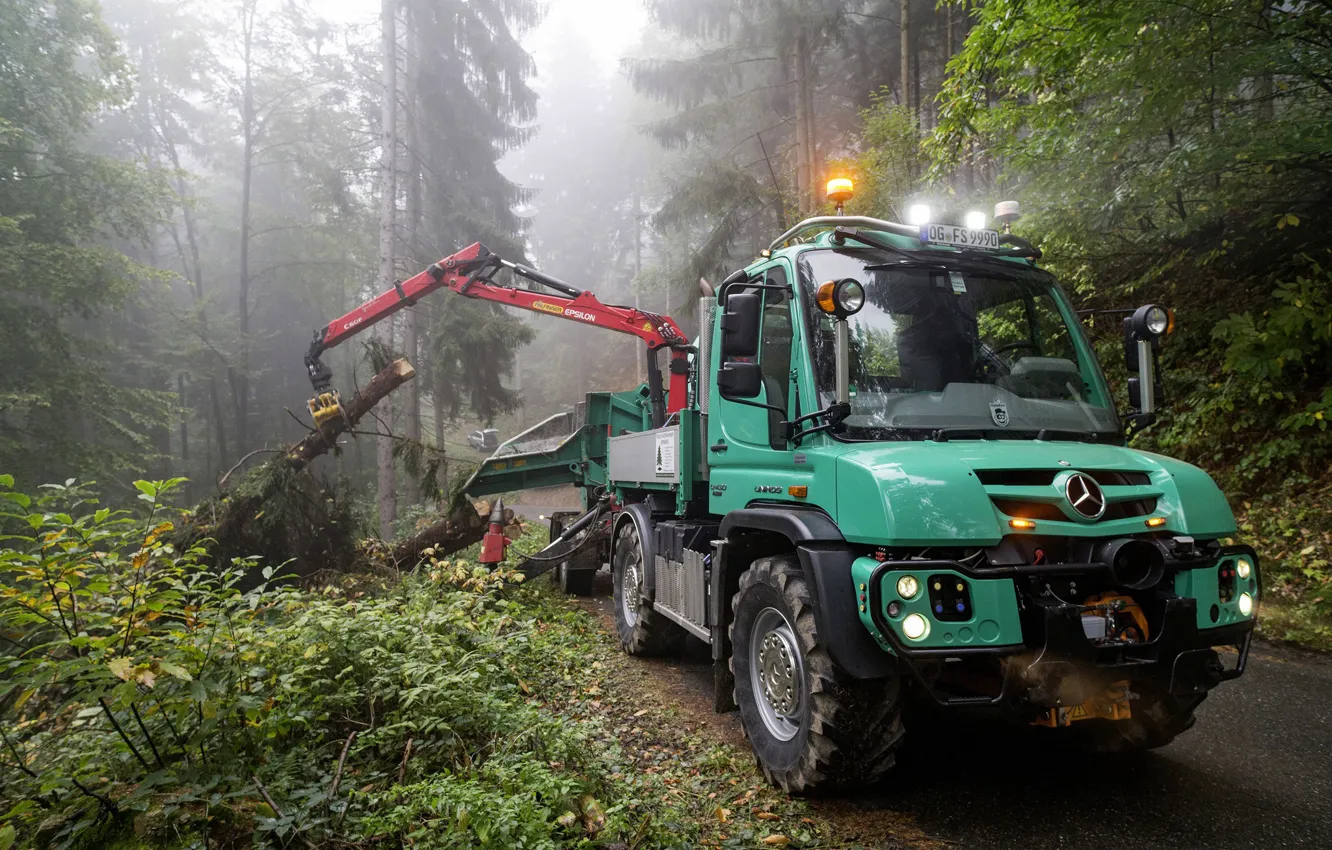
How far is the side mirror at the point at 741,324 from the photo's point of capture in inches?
153

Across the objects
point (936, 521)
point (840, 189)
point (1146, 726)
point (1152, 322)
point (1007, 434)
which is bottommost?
point (1146, 726)

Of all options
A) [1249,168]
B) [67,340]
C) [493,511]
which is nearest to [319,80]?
[67,340]

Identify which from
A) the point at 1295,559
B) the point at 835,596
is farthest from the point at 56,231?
the point at 1295,559

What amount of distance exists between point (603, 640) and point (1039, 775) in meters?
Answer: 4.19

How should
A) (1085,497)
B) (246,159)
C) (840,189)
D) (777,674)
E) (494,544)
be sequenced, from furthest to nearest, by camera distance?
(246,159) → (494,544) → (840,189) → (777,674) → (1085,497)

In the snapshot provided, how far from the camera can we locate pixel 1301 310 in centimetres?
675

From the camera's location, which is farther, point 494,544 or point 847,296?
point 494,544

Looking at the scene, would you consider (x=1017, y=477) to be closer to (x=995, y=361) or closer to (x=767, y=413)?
(x=995, y=361)

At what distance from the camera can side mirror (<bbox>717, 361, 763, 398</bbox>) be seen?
382 centimetres

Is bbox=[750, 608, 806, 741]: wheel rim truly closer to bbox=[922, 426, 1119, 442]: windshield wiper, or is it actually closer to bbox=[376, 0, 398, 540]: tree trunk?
bbox=[922, 426, 1119, 442]: windshield wiper

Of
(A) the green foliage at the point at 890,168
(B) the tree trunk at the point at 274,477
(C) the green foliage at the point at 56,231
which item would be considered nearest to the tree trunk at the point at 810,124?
(A) the green foliage at the point at 890,168

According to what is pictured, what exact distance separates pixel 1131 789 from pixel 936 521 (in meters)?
1.91

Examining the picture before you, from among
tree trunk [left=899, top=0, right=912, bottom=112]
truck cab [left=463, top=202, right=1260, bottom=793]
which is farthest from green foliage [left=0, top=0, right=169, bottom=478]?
tree trunk [left=899, top=0, right=912, bottom=112]

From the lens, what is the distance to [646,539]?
19.4 feet
